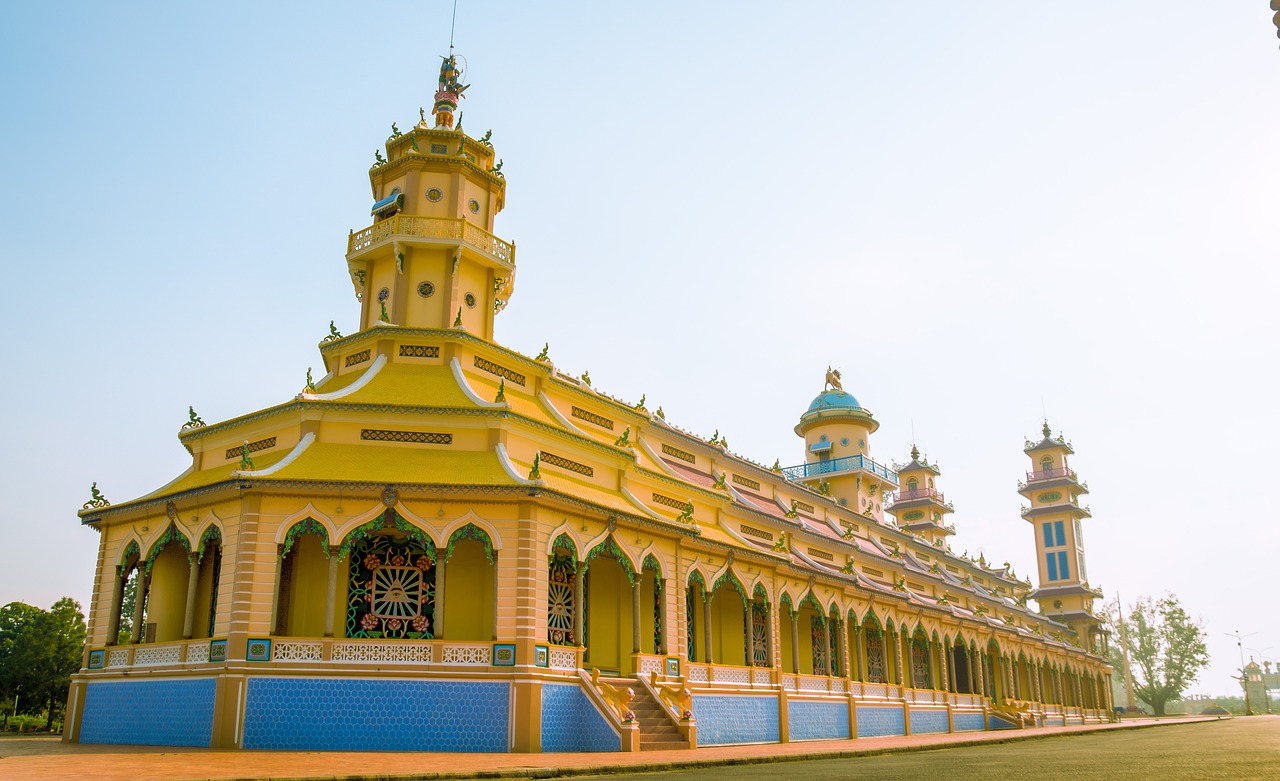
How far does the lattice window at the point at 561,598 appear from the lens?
25312 mm

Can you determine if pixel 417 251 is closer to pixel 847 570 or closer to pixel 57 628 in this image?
pixel 847 570

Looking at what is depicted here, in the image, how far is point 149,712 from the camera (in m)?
22.8

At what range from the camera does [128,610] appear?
6178cm

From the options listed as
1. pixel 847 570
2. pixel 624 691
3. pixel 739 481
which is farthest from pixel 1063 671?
pixel 624 691

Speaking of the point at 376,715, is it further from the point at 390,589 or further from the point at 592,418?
the point at 592,418

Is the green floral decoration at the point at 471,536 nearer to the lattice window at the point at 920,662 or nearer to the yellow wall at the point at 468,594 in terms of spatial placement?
the yellow wall at the point at 468,594

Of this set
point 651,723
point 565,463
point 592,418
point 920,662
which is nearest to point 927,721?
point 920,662

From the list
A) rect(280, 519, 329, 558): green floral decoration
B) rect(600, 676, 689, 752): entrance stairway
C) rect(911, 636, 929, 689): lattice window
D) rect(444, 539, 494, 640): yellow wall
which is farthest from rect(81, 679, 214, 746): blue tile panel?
rect(911, 636, 929, 689): lattice window

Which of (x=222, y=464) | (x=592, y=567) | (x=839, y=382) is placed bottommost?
(x=592, y=567)

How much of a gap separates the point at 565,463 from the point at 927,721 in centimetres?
2471

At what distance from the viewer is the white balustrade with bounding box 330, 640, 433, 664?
2178cm

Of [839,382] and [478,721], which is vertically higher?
[839,382]

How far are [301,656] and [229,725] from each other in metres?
1.96

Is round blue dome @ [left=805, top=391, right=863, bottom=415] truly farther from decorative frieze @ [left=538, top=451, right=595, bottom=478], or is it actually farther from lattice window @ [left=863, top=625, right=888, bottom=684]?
decorative frieze @ [left=538, top=451, right=595, bottom=478]
